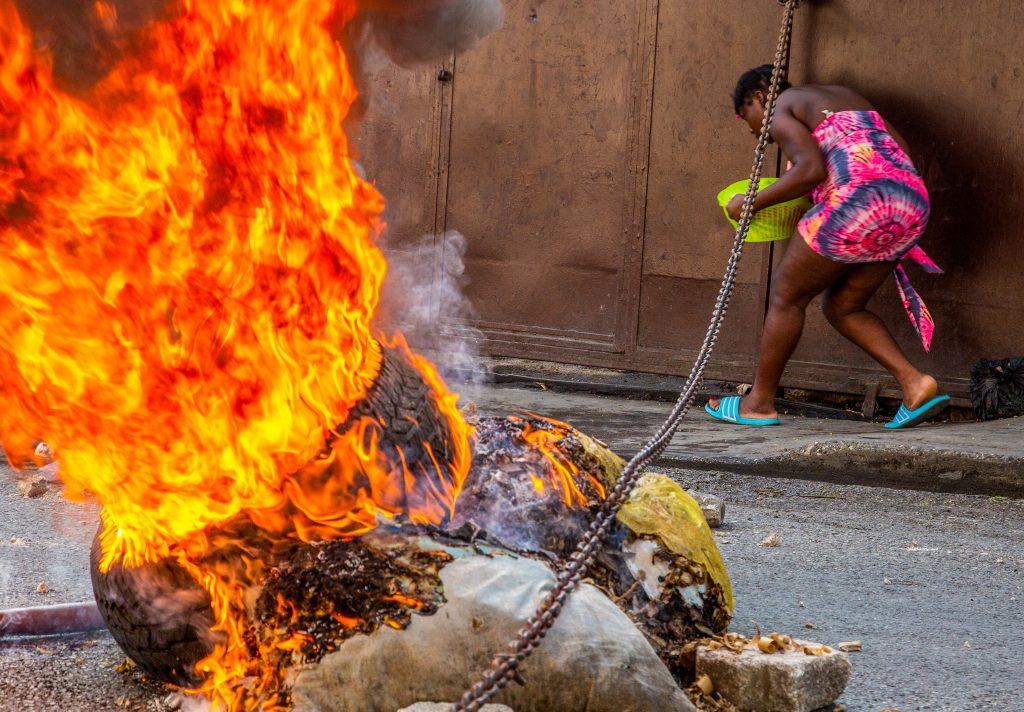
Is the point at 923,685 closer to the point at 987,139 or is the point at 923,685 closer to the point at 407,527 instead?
the point at 407,527

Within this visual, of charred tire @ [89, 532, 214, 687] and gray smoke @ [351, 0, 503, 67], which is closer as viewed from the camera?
charred tire @ [89, 532, 214, 687]

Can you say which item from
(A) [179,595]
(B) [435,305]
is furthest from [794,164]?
(A) [179,595]

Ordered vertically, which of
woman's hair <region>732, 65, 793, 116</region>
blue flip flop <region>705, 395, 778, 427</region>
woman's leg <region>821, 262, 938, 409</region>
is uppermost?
woman's hair <region>732, 65, 793, 116</region>

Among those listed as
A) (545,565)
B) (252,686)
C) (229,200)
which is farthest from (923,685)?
(229,200)

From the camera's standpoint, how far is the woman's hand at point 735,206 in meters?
6.48

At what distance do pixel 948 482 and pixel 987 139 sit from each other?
222 centimetres

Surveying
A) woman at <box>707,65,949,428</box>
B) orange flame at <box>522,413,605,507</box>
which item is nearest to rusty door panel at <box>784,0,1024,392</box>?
woman at <box>707,65,949,428</box>

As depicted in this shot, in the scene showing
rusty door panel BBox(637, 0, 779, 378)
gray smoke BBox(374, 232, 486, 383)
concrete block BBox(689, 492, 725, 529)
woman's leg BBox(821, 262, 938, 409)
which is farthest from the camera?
gray smoke BBox(374, 232, 486, 383)

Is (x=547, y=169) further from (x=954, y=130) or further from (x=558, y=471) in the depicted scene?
(x=558, y=471)

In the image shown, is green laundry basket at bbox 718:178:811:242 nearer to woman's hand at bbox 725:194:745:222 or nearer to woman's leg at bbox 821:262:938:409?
woman's hand at bbox 725:194:745:222

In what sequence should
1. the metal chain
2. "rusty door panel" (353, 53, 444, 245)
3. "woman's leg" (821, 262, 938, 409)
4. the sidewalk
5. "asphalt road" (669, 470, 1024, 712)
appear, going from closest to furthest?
the metal chain < "asphalt road" (669, 470, 1024, 712) < the sidewalk < "woman's leg" (821, 262, 938, 409) < "rusty door panel" (353, 53, 444, 245)

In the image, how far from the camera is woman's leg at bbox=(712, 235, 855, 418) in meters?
6.60

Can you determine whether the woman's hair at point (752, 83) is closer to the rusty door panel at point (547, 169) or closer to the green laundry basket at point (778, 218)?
the green laundry basket at point (778, 218)

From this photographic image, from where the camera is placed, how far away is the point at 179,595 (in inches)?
117
